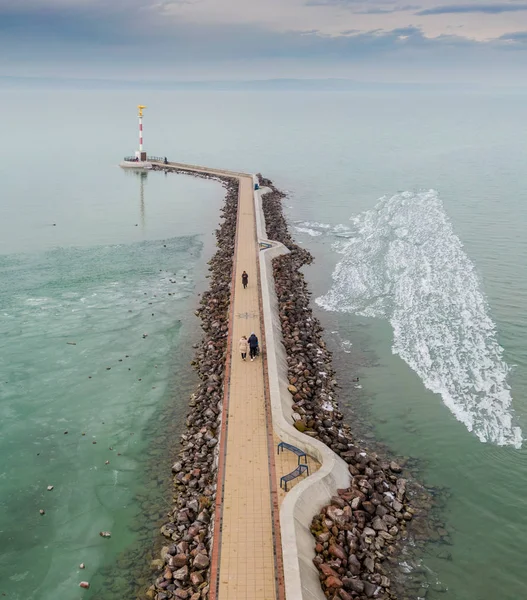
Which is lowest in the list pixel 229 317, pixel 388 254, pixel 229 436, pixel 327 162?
pixel 229 436

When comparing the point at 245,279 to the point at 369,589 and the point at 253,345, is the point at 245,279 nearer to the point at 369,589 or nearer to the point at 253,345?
the point at 253,345

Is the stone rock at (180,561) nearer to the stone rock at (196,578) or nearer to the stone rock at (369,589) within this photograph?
the stone rock at (196,578)

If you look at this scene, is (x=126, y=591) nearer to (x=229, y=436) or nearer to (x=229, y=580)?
(x=229, y=580)

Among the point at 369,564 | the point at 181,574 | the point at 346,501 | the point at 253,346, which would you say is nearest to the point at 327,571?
the point at 369,564

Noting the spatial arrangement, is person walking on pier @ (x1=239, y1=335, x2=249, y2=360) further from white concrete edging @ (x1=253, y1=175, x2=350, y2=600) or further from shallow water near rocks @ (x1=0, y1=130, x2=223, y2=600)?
shallow water near rocks @ (x1=0, y1=130, x2=223, y2=600)

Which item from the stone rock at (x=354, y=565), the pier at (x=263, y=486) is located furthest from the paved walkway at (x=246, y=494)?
the stone rock at (x=354, y=565)

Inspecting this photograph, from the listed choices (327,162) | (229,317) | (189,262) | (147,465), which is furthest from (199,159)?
(147,465)
